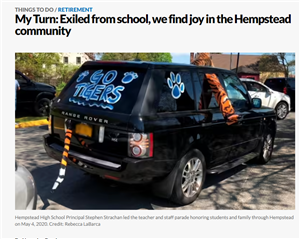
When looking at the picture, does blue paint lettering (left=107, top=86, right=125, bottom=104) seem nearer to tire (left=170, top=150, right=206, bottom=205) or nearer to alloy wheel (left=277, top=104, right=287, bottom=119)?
tire (left=170, top=150, right=206, bottom=205)

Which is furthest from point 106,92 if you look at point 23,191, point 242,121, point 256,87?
point 256,87

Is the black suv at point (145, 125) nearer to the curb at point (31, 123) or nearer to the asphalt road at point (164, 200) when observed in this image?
the asphalt road at point (164, 200)

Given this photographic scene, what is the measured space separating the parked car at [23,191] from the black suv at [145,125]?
74 cm

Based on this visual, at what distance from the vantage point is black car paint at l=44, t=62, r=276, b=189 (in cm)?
A: 325

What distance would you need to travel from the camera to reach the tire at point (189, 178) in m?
3.66

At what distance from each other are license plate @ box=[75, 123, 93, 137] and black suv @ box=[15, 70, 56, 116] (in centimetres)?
737

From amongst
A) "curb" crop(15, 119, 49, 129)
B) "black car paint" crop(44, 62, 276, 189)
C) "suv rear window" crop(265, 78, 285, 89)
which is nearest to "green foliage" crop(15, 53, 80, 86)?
"curb" crop(15, 119, 49, 129)

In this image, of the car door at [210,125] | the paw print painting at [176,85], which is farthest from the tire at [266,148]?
the paw print painting at [176,85]

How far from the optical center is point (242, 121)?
489 cm

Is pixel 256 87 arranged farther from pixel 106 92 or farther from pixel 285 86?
pixel 106 92

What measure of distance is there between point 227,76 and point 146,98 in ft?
7.15

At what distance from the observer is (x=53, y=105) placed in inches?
162
